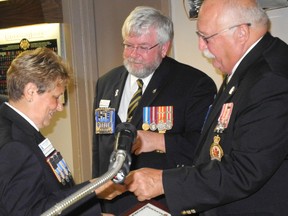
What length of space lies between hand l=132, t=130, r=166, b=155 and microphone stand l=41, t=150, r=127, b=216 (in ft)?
3.56

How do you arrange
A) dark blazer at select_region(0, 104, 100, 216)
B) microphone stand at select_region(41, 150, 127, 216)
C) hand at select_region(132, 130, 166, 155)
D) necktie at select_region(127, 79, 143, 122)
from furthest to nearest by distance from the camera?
necktie at select_region(127, 79, 143, 122)
hand at select_region(132, 130, 166, 155)
dark blazer at select_region(0, 104, 100, 216)
microphone stand at select_region(41, 150, 127, 216)

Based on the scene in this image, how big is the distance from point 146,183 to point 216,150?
0.91ft

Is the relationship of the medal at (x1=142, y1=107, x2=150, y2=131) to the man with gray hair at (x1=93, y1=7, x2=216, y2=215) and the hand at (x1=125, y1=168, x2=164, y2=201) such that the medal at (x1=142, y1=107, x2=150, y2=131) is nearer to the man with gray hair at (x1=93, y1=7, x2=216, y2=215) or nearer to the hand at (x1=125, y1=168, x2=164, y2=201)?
the man with gray hair at (x1=93, y1=7, x2=216, y2=215)

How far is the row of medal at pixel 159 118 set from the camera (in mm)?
2182

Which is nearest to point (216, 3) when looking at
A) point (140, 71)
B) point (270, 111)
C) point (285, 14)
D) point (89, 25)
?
point (270, 111)

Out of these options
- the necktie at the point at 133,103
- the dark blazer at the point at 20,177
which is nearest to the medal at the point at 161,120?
Answer: the necktie at the point at 133,103

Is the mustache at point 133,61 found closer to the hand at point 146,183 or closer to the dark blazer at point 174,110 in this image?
the dark blazer at point 174,110

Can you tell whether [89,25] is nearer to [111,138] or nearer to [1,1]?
[1,1]

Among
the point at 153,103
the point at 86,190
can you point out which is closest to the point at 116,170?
the point at 86,190

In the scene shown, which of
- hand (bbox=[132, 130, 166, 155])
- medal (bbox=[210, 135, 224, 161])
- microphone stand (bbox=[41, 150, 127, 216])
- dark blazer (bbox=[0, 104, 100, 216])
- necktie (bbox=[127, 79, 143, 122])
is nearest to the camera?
microphone stand (bbox=[41, 150, 127, 216])

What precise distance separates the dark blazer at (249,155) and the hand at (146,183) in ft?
0.12

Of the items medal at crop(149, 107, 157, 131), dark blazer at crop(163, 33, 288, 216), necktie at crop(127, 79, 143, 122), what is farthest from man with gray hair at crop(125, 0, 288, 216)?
necktie at crop(127, 79, 143, 122)

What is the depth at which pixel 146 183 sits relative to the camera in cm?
162

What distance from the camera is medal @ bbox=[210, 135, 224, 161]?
156cm
